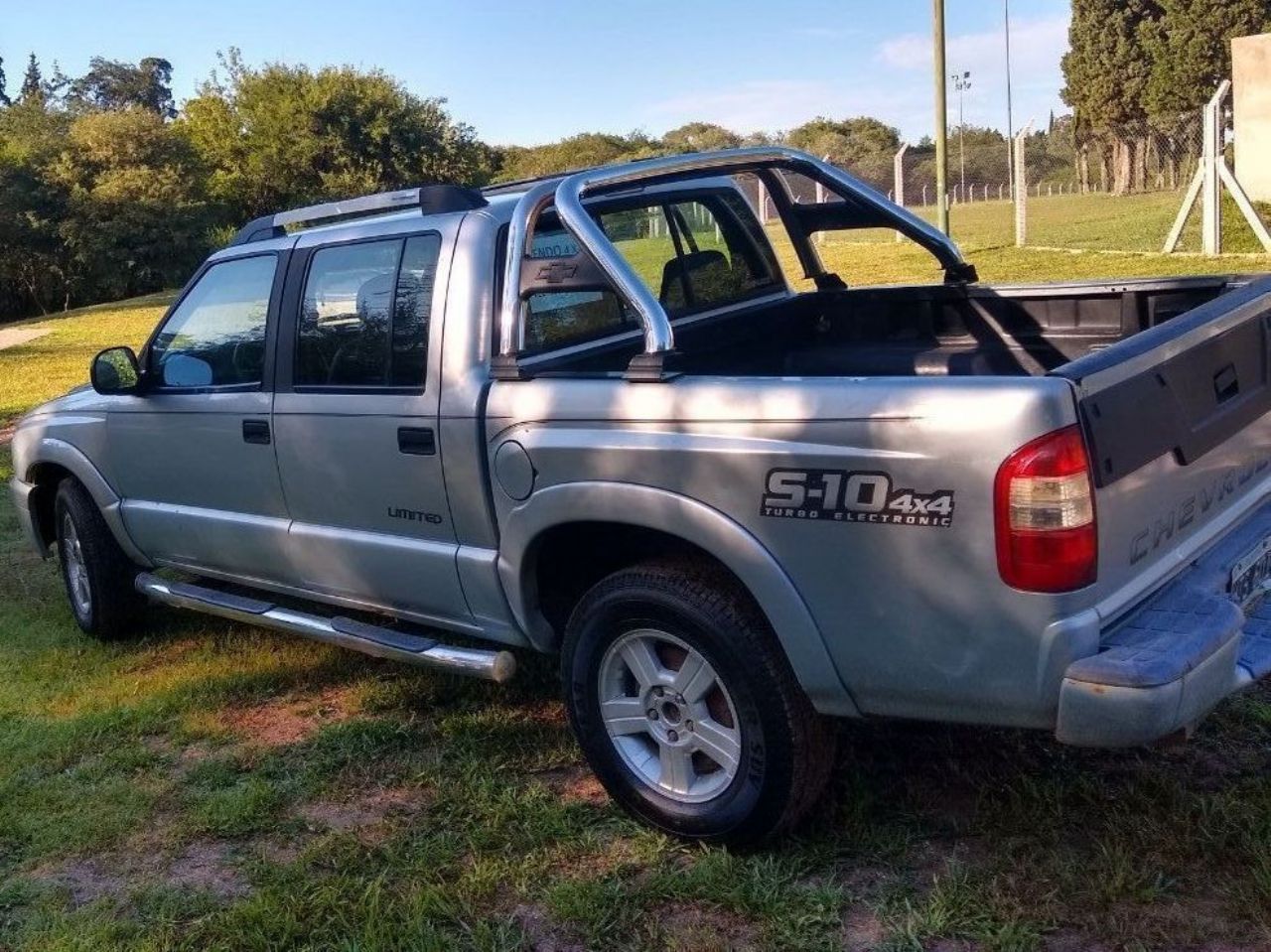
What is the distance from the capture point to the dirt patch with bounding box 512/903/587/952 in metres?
3.18

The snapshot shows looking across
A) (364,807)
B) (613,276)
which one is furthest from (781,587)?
(364,807)

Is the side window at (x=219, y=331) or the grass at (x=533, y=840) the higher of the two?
A: the side window at (x=219, y=331)

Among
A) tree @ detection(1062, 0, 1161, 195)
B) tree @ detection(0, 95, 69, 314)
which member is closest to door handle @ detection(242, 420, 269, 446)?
tree @ detection(0, 95, 69, 314)

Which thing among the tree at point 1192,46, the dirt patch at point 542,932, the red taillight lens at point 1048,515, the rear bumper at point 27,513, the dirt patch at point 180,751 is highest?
the tree at point 1192,46

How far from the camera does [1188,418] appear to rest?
3.11 m

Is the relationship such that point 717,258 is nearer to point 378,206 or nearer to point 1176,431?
point 378,206

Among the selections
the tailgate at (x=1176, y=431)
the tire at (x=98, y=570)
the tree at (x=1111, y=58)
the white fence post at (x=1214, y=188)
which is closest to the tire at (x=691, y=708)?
the tailgate at (x=1176, y=431)

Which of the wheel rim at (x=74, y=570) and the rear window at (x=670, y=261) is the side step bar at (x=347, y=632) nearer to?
the wheel rim at (x=74, y=570)

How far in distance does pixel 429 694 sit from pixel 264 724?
60cm

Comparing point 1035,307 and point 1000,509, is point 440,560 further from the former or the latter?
point 1035,307

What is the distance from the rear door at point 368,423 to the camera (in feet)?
13.3

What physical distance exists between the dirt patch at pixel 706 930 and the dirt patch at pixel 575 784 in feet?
2.18

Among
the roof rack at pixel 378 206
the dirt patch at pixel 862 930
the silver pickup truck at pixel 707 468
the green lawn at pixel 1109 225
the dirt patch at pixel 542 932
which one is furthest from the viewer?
the green lawn at pixel 1109 225

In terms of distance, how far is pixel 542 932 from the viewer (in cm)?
324
